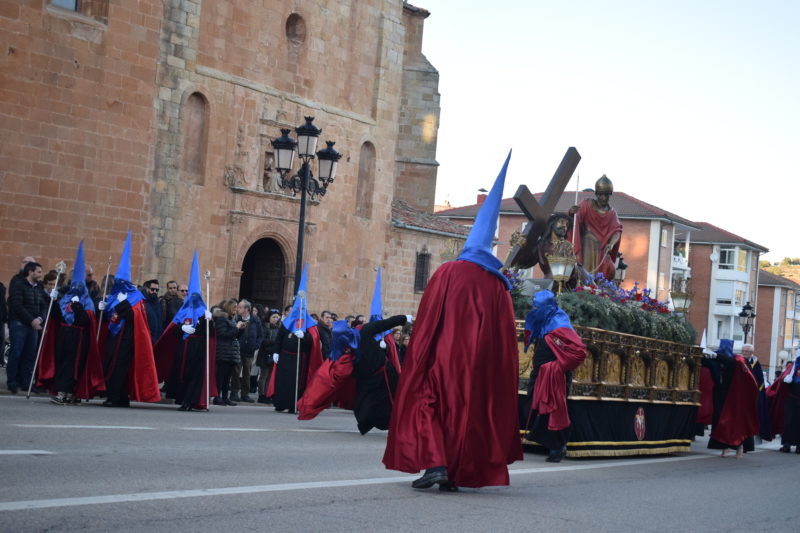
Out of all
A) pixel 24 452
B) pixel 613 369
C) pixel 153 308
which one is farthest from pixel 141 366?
pixel 24 452

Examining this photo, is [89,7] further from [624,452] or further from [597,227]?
[624,452]

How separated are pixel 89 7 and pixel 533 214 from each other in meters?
18.0

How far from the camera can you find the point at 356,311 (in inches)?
1527

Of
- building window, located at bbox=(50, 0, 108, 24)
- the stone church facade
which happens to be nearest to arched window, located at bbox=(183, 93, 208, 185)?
the stone church facade

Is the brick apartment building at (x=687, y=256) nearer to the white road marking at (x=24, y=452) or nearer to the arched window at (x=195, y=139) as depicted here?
the arched window at (x=195, y=139)

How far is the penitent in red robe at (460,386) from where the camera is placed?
858 cm

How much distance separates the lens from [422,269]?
43062mm

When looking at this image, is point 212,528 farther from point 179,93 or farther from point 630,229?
point 630,229

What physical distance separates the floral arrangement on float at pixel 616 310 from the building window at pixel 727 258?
7275cm

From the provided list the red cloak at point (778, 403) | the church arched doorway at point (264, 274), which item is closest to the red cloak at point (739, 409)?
the red cloak at point (778, 403)

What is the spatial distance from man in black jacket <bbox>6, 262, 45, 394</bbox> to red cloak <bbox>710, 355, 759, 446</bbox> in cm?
1051

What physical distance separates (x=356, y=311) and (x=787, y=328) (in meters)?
72.2

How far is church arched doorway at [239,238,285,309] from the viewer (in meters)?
37.2

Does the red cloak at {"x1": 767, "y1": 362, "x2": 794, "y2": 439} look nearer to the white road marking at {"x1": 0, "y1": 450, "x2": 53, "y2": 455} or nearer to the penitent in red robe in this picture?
the penitent in red robe
